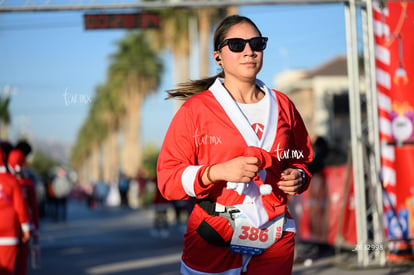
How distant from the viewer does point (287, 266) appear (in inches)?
139

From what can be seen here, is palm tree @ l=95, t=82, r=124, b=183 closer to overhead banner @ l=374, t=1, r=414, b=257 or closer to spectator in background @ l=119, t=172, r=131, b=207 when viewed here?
spectator in background @ l=119, t=172, r=131, b=207

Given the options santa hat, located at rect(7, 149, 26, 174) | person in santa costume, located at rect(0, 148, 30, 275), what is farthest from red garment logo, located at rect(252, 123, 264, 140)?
santa hat, located at rect(7, 149, 26, 174)

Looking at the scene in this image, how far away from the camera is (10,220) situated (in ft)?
22.7

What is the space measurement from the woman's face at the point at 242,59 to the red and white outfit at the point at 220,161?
4.4 inches

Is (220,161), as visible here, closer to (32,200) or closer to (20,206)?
(20,206)

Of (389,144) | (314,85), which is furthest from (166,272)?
(314,85)

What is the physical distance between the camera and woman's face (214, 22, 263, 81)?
3.53 m

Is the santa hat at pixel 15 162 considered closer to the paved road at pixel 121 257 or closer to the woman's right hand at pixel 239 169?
the paved road at pixel 121 257

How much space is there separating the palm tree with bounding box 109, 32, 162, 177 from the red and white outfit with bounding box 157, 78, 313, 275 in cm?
5016

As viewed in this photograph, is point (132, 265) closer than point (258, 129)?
No

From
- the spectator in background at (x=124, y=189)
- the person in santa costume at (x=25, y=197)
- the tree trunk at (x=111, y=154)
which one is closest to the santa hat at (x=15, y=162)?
the person in santa costume at (x=25, y=197)

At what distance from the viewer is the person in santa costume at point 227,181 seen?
133 inches

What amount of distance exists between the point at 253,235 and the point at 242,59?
843 millimetres

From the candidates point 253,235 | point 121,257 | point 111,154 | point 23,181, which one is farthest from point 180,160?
point 111,154
